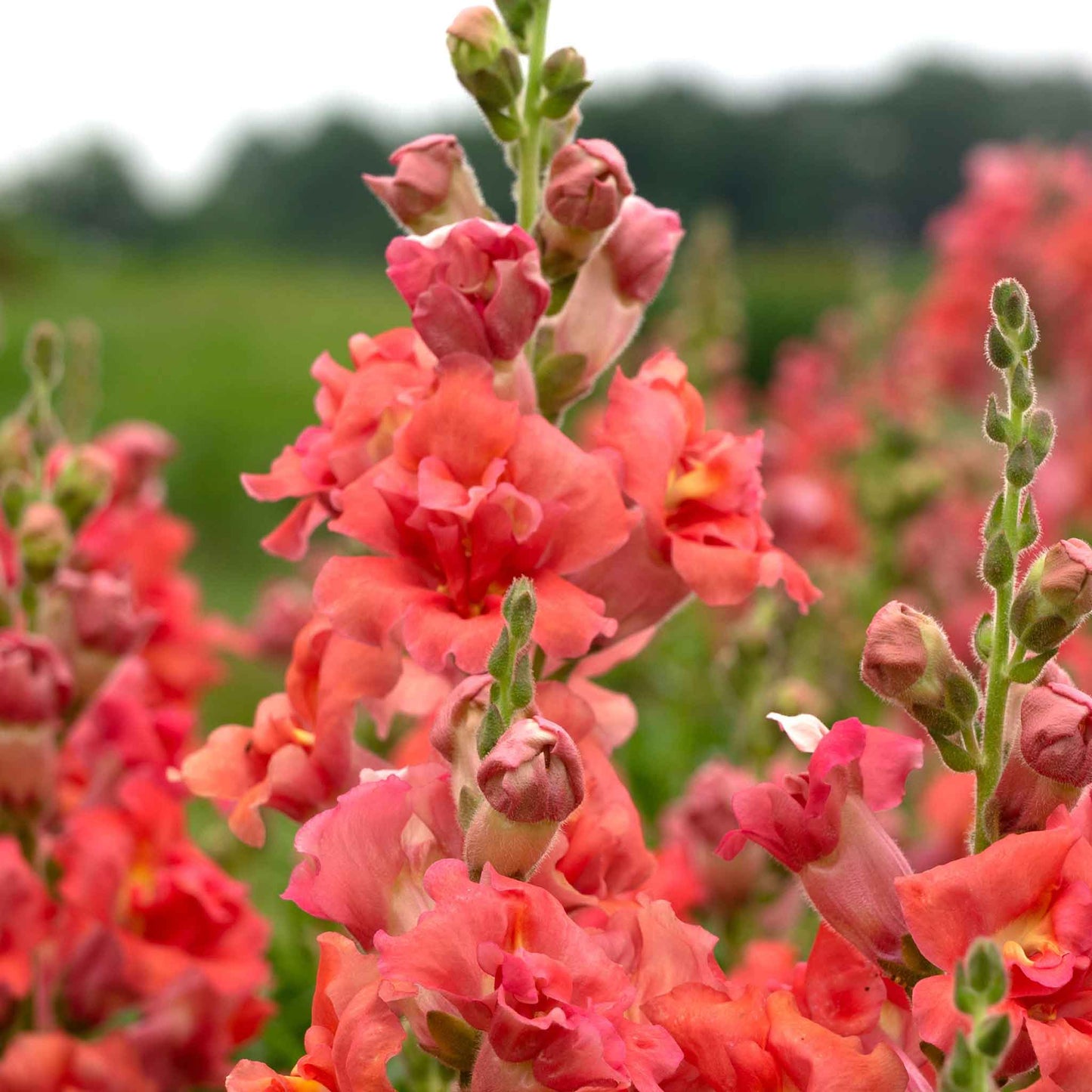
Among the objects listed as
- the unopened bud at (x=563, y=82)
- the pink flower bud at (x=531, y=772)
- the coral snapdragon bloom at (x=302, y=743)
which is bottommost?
the coral snapdragon bloom at (x=302, y=743)

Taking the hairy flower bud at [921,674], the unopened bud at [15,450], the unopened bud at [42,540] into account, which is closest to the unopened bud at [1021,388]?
the hairy flower bud at [921,674]

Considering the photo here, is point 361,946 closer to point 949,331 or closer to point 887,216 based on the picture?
point 949,331

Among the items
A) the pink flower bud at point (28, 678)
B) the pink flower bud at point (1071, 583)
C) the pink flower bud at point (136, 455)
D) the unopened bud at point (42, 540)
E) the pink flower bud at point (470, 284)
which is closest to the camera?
the pink flower bud at point (1071, 583)

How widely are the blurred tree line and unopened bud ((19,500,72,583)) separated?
18575 millimetres

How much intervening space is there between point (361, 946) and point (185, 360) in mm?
11363

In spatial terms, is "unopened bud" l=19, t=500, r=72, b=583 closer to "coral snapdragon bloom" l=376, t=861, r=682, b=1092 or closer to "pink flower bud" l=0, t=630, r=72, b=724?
"pink flower bud" l=0, t=630, r=72, b=724

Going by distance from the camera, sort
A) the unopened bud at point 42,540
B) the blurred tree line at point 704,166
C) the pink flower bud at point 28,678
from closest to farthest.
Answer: the pink flower bud at point 28,678 < the unopened bud at point 42,540 < the blurred tree line at point 704,166

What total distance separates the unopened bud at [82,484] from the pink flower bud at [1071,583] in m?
1.10

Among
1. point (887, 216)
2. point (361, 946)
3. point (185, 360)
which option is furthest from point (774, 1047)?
point (887, 216)

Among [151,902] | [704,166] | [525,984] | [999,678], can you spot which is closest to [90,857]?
[151,902]

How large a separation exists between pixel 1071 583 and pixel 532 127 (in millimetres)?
545

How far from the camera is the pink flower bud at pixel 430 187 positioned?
120 cm

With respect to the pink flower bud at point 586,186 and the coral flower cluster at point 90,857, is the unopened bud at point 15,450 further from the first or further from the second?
the pink flower bud at point 586,186

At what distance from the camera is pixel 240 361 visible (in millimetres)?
12250
